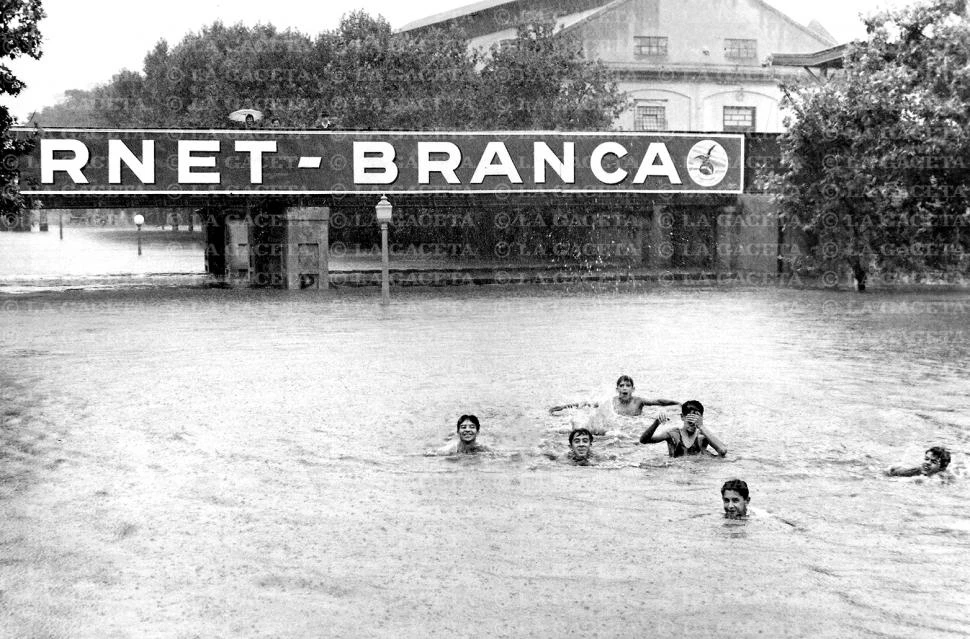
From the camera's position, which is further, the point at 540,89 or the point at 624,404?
the point at 540,89

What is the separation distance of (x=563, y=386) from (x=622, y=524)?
9250mm

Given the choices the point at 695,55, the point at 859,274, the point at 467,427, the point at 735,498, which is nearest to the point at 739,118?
the point at 695,55

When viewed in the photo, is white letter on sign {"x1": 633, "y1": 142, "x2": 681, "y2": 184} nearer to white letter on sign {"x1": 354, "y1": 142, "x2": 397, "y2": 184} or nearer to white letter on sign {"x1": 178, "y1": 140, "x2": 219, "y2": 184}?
white letter on sign {"x1": 354, "y1": 142, "x2": 397, "y2": 184}

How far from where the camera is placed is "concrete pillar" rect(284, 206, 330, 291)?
45.7 m

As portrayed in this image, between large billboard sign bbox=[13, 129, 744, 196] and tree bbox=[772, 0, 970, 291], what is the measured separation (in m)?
3.58

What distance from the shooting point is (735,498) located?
45.5 ft

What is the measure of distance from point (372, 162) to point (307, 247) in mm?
4126

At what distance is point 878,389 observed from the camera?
23.1 m

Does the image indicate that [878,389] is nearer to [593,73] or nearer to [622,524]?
[622,524]

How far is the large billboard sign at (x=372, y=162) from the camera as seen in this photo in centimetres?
4362

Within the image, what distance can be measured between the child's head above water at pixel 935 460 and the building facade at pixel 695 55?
58510 millimetres

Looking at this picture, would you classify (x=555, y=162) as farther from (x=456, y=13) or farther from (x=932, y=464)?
(x=456, y=13)

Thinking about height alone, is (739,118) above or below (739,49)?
below

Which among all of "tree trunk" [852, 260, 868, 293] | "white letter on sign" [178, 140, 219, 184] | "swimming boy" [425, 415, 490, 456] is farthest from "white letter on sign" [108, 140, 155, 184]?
"swimming boy" [425, 415, 490, 456]
